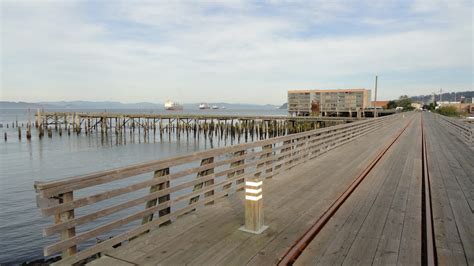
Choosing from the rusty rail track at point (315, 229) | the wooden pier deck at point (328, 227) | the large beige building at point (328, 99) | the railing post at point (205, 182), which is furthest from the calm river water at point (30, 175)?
the large beige building at point (328, 99)

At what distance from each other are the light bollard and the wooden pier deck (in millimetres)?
154

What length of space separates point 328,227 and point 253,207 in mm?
1170

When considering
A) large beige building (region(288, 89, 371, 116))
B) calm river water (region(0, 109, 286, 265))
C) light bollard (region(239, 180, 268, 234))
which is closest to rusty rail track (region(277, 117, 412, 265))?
light bollard (region(239, 180, 268, 234))

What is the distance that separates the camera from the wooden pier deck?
3928mm

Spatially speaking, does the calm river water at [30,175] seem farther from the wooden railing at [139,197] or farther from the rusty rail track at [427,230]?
the rusty rail track at [427,230]

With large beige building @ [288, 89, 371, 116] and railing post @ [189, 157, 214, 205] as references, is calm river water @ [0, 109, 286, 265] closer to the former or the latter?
railing post @ [189, 157, 214, 205]

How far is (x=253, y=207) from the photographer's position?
4.65 m

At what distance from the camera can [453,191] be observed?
23.9ft

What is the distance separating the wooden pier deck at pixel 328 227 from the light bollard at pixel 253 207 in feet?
0.51

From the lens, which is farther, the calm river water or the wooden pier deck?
the calm river water

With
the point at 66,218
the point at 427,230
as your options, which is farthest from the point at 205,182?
the point at 427,230

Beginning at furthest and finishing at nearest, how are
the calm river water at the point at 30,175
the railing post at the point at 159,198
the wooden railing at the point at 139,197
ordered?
the calm river water at the point at 30,175 → the railing post at the point at 159,198 → the wooden railing at the point at 139,197

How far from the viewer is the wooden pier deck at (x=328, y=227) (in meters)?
3.93

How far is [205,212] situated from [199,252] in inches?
62.2
